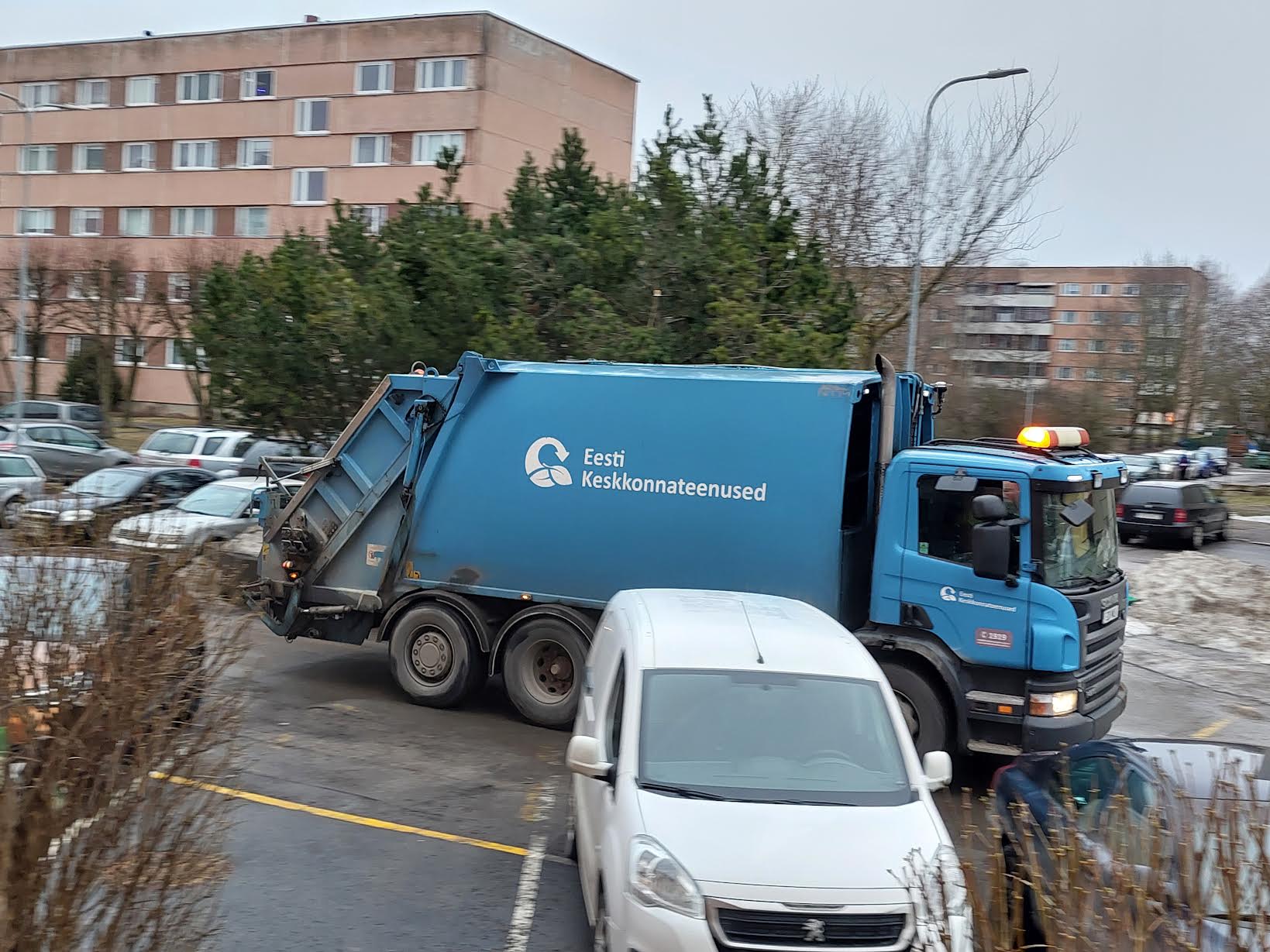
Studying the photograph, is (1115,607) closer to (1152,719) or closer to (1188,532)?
(1152,719)

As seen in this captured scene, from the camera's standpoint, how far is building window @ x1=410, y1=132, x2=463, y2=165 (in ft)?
156

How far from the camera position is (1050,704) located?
8250 mm

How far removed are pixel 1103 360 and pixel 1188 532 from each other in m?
39.6

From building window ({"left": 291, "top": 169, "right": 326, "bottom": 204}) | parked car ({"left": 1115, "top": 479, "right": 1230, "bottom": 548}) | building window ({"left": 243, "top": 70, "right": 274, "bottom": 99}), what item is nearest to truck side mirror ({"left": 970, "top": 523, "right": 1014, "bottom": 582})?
parked car ({"left": 1115, "top": 479, "right": 1230, "bottom": 548})

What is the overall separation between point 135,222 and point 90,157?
4375 mm

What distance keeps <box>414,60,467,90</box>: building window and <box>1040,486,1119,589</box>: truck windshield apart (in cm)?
4292

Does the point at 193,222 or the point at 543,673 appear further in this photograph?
the point at 193,222

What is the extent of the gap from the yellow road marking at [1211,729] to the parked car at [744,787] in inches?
259

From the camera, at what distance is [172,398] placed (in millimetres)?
53750

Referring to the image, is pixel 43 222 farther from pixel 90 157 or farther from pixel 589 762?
pixel 589 762

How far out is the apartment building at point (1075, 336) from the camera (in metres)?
30.5

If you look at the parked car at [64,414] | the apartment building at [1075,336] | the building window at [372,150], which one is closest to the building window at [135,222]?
the building window at [372,150]

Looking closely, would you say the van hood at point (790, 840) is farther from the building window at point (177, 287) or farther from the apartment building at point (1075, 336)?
the building window at point (177, 287)

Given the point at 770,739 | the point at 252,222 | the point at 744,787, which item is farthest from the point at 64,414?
the point at 744,787
